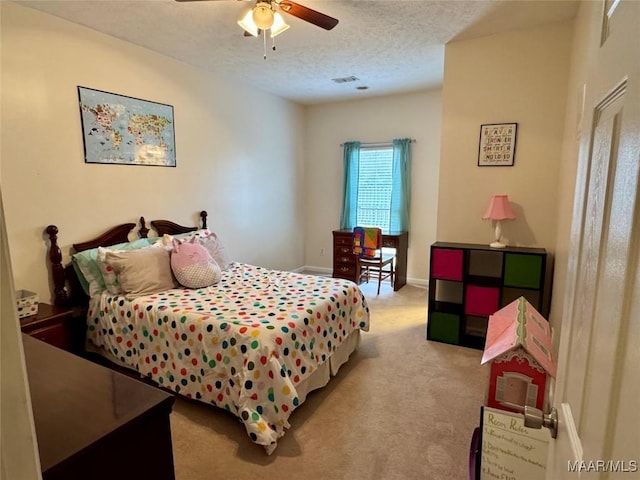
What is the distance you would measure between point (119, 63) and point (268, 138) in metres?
2.10

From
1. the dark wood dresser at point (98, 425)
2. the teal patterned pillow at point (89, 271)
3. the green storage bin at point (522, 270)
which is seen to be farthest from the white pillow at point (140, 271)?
the green storage bin at point (522, 270)

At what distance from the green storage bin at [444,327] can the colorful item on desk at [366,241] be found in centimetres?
148

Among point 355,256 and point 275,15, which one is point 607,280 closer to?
point 275,15

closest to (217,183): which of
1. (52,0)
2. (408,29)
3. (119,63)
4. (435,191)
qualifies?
(119,63)

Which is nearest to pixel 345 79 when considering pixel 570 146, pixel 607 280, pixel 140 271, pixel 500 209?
pixel 500 209

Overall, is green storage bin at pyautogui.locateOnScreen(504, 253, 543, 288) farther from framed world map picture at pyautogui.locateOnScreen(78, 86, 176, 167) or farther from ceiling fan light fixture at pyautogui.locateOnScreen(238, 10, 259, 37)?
framed world map picture at pyautogui.locateOnScreen(78, 86, 176, 167)

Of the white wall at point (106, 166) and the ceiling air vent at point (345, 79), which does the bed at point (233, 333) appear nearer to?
the white wall at point (106, 166)

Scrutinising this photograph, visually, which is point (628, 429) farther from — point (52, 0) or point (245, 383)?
point (52, 0)

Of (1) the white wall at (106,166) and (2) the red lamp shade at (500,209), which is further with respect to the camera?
(2) the red lamp shade at (500,209)

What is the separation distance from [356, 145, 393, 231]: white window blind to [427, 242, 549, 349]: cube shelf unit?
1957mm

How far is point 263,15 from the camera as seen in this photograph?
7.28ft

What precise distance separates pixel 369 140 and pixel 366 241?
160 cm

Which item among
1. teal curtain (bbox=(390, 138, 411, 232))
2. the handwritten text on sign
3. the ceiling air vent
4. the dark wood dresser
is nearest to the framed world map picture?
the ceiling air vent

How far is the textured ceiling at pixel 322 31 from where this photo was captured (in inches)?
99.8
